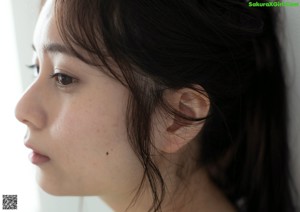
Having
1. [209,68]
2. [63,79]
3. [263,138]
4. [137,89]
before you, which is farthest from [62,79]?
[263,138]

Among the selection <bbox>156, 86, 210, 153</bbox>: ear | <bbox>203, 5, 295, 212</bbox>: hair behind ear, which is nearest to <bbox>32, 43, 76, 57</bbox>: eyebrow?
<bbox>156, 86, 210, 153</bbox>: ear

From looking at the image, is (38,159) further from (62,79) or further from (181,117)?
(181,117)

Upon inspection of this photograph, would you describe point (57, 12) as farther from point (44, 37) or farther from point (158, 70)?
point (158, 70)

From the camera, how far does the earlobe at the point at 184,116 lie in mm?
633

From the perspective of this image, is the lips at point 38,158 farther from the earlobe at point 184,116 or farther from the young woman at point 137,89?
the earlobe at point 184,116

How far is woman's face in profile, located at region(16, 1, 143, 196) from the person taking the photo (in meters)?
0.61

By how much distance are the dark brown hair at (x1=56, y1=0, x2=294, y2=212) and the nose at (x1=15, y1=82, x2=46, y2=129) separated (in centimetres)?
11

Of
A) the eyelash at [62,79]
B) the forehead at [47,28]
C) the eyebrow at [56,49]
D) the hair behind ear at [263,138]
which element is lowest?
the hair behind ear at [263,138]

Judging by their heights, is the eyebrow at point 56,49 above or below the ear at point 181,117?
above

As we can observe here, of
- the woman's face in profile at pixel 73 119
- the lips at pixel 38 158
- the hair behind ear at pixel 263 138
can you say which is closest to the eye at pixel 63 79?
the woman's face in profile at pixel 73 119

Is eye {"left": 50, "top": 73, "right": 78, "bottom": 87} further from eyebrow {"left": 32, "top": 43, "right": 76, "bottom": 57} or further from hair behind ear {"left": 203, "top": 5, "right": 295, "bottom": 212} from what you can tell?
hair behind ear {"left": 203, "top": 5, "right": 295, "bottom": 212}

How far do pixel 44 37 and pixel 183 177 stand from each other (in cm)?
38

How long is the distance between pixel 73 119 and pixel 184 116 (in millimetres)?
188

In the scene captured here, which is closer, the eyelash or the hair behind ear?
the eyelash
